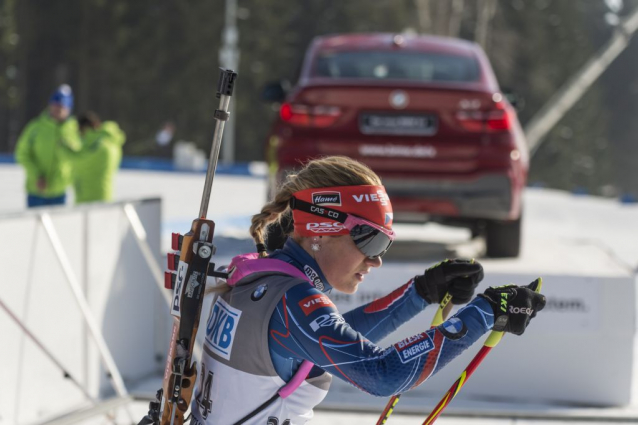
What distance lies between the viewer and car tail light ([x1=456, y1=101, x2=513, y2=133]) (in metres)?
7.04

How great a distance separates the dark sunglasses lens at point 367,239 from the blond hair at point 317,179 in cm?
13

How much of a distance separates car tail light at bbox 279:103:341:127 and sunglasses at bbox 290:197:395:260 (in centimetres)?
430

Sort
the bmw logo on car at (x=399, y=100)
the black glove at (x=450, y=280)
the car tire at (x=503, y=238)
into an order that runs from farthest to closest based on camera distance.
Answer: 1. the car tire at (x=503, y=238)
2. the bmw logo on car at (x=399, y=100)
3. the black glove at (x=450, y=280)

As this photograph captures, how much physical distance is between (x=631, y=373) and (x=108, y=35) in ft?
138

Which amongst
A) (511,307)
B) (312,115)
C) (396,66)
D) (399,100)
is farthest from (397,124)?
(511,307)

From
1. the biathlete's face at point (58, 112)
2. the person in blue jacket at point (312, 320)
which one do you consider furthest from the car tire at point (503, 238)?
the person in blue jacket at point (312, 320)

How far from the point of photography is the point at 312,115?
7.04 meters

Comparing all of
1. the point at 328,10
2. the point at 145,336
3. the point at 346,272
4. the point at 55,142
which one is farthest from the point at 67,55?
the point at 346,272

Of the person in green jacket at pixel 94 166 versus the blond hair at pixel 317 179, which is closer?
the blond hair at pixel 317 179

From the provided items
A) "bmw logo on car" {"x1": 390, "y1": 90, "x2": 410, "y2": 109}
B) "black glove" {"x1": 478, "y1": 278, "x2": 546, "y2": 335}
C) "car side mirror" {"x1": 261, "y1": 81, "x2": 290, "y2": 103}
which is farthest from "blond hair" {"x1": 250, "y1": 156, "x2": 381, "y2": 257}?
"car side mirror" {"x1": 261, "y1": 81, "x2": 290, "y2": 103}

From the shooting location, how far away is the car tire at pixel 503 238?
24.9 feet

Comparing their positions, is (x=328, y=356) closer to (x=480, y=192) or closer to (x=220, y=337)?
(x=220, y=337)

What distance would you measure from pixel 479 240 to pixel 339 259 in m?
7.56

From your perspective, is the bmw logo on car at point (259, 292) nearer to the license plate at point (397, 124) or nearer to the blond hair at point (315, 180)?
the blond hair at point (315, 180)
